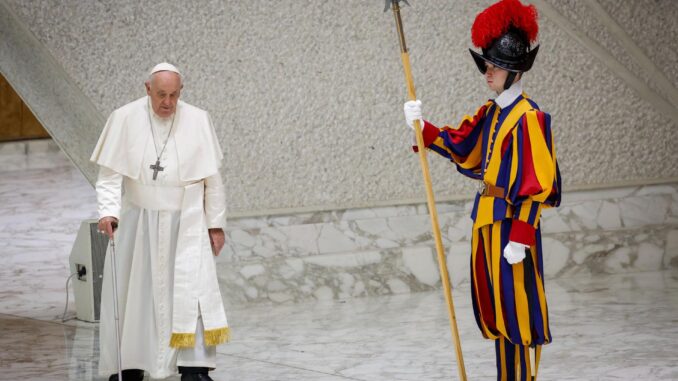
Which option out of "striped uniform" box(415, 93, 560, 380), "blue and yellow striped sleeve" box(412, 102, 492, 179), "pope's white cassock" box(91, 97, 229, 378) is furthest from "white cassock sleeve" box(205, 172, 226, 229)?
"striped uniform" box(415, 93, 560, 380)

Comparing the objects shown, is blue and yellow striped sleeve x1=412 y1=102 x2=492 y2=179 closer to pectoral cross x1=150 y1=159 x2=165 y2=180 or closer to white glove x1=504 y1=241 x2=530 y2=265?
white glove x1=504 y1=241 x2=530 y2=265

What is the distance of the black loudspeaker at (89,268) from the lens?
6172 mm

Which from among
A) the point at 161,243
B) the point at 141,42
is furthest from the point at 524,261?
the point at 141,42

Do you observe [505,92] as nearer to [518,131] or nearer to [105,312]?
[518,131]

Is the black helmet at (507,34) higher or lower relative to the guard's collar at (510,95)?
higher

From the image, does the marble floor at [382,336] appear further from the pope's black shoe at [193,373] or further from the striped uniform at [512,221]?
the striped uniform at [512,221]

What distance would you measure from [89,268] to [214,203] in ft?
5.08

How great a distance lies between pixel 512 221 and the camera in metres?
3.98

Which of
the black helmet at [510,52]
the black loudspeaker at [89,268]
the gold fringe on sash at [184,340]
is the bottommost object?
the gold fringe on sash at [184,340]

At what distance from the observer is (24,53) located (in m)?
6.53

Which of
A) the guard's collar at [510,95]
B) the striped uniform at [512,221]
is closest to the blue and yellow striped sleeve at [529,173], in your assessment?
the striped uniform at [512,221]

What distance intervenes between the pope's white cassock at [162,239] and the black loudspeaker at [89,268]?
1275 millimetres

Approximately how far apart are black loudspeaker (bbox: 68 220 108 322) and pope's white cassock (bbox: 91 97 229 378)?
1275 mm

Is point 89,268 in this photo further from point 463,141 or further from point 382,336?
point 463,141
